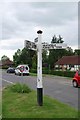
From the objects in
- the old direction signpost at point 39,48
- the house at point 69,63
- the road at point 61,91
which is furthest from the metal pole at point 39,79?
the house at point 69,63

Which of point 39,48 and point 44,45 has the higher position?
point 44,45

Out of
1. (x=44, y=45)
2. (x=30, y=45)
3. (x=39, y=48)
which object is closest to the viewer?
(x=39, y=48)

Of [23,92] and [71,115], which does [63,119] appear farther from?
[23,92]

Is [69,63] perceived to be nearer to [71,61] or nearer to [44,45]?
[71,61]

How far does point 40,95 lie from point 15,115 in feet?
5.67

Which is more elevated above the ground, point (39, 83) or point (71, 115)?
point (39, 83)

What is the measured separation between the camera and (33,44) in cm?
1124

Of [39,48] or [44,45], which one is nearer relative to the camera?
[39,48]

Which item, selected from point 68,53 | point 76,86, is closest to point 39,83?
point 76,86

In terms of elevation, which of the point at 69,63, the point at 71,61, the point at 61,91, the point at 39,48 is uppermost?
the point at 71,61

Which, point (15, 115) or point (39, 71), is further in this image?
point (39, 71)

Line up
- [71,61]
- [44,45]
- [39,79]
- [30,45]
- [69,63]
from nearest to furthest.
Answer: [39,79]
[30,45]
[44,45]
[69,63]
[71,61]

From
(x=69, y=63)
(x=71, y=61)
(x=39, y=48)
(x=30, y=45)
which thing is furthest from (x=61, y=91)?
(x=71, y=61)

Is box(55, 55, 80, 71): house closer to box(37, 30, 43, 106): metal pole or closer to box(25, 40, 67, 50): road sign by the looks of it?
box(25, 40, 67, 50): road sign
